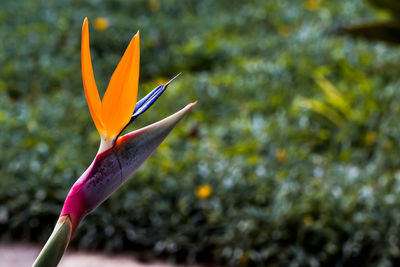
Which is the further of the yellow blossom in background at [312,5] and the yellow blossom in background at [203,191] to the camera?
the yellow blossom in background at [312,5]

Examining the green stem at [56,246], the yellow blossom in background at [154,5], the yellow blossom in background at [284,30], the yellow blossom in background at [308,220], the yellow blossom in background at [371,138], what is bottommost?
the yellow blossom in background at [284,30]

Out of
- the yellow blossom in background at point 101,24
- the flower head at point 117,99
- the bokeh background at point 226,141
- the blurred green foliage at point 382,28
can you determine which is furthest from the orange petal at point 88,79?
the yellow blossom in background at point 101,24

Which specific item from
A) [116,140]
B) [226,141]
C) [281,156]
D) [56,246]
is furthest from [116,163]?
[226,141]

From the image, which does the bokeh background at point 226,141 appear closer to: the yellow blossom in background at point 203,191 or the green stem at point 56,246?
the yellow blossom in background at point 203,191

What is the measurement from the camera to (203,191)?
281 centimetres

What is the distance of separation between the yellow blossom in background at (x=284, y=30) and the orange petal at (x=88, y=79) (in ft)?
15.8

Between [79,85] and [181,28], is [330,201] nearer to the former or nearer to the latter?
[79,85]

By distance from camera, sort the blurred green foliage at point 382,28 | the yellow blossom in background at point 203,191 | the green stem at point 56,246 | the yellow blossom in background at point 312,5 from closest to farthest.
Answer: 1. the green stem at point 56,246
2. the yellow blossom in background at point 203,191
3. the blurred green foliage at point 382,28
4. the yellow blossom in background at point 312,5

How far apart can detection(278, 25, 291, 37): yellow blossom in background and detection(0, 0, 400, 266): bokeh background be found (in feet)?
0.08

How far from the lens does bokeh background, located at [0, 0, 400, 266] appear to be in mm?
2652

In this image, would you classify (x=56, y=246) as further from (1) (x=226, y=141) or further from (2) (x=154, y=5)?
(2) (x=154, y=5)

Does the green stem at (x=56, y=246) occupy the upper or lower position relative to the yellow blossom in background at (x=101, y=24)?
upper

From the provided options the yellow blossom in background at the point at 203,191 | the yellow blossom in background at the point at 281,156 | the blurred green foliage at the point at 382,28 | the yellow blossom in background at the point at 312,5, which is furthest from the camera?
the yellow blossom in background at the point at 312,5

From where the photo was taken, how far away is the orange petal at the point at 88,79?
0.79 metres
